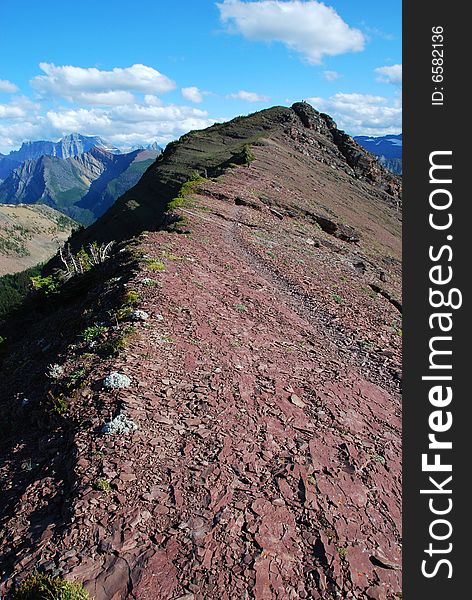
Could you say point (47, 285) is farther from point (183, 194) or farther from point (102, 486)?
point (102, 486)

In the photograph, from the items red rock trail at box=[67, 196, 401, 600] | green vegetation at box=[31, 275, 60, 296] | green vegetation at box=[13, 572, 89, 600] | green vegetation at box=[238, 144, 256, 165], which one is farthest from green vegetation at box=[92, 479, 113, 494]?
A: green vegetation at box=[238, 144, 256, 165]

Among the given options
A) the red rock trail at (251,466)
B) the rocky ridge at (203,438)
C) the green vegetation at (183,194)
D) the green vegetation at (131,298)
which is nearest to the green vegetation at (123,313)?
the rocky ridge at (203,438)

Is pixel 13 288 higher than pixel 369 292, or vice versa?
pixel 369 292

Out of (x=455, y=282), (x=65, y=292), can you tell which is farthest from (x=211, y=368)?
(x=65, y=292)

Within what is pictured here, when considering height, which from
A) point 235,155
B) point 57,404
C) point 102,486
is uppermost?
point 235,155

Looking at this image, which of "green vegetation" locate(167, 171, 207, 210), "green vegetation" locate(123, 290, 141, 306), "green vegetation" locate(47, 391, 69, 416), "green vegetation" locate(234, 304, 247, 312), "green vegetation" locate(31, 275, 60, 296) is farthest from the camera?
"green vegetation" locate(167, 171, 207, 210)

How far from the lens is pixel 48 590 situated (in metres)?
4.65

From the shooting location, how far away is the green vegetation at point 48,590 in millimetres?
4660

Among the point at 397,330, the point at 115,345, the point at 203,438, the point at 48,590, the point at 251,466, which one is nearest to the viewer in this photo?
the point at 48,590

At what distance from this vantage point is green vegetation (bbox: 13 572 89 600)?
15.3 ft

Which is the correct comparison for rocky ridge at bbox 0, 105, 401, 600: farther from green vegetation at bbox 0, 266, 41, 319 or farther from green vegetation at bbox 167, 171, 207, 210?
green vegetation at bbox 0, 266, 41, 319

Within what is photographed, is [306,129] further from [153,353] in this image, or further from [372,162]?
[153,353]

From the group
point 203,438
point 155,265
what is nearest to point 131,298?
point 155,265

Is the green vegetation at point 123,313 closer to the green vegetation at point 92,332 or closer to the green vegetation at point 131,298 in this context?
the green vegetation at point 131,298
